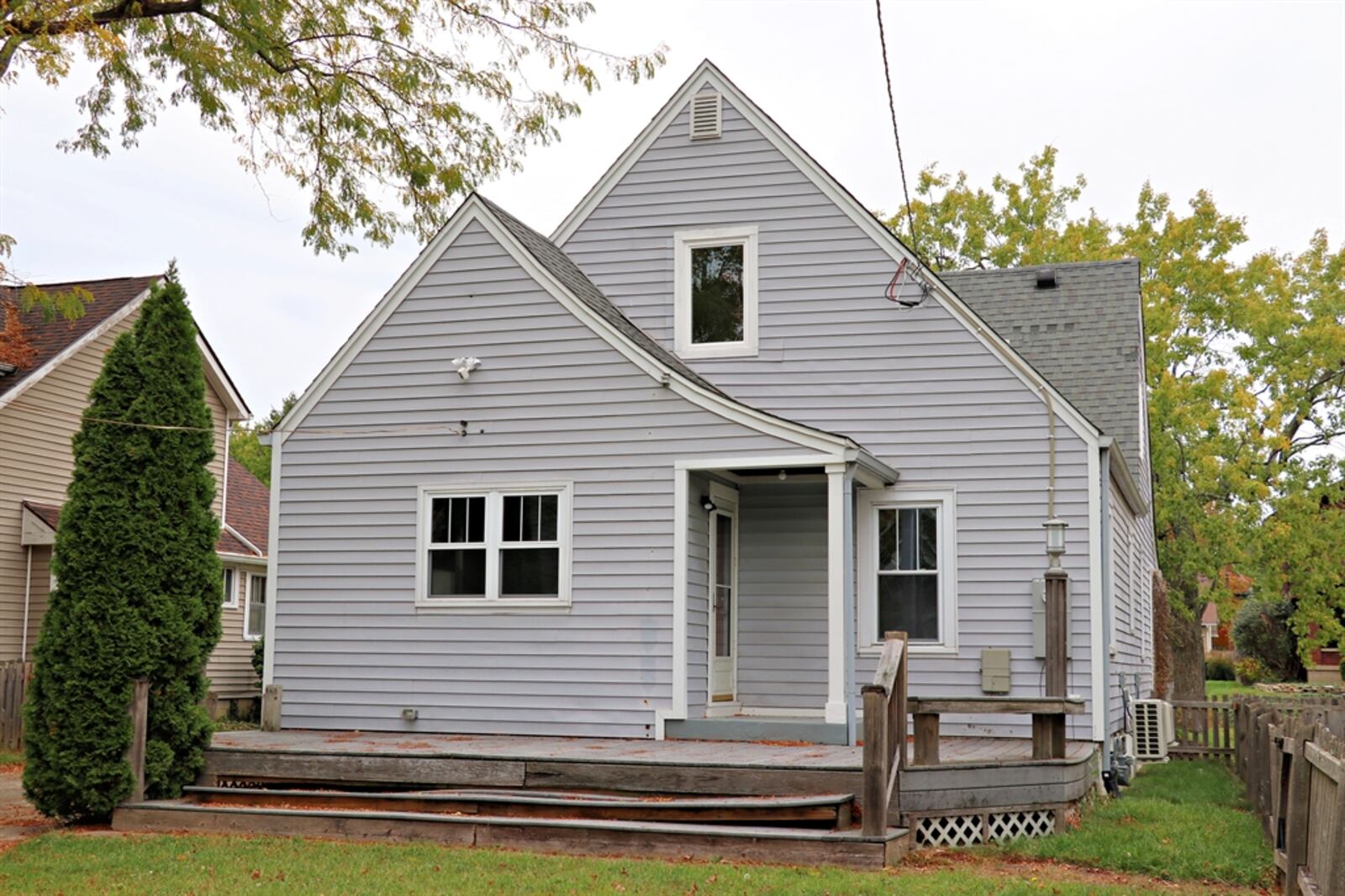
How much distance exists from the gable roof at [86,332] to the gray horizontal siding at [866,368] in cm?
821

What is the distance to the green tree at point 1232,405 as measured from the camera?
2719 centimetres

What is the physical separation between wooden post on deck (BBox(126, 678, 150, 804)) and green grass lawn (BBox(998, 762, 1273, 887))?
6662mm

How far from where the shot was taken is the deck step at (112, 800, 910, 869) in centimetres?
914

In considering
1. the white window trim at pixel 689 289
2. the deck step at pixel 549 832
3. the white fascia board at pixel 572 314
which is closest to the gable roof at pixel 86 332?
the white fascia board at pixel 572 314

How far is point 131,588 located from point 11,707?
8921 mm

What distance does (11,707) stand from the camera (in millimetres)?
18359

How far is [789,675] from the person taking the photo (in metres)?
14.3

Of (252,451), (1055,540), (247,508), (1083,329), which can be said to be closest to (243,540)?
(247,508)

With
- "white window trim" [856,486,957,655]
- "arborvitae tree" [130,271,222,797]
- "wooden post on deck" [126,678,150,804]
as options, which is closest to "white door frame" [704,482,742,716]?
"white window trim" [856,486,957,655]

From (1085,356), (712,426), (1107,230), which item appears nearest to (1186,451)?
(1107,230)

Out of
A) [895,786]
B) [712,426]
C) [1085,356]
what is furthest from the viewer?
[1085,356]

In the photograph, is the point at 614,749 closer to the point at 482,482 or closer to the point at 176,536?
the point at 482,482

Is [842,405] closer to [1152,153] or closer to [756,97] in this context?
A: [756,97]

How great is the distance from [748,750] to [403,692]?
4085mm
